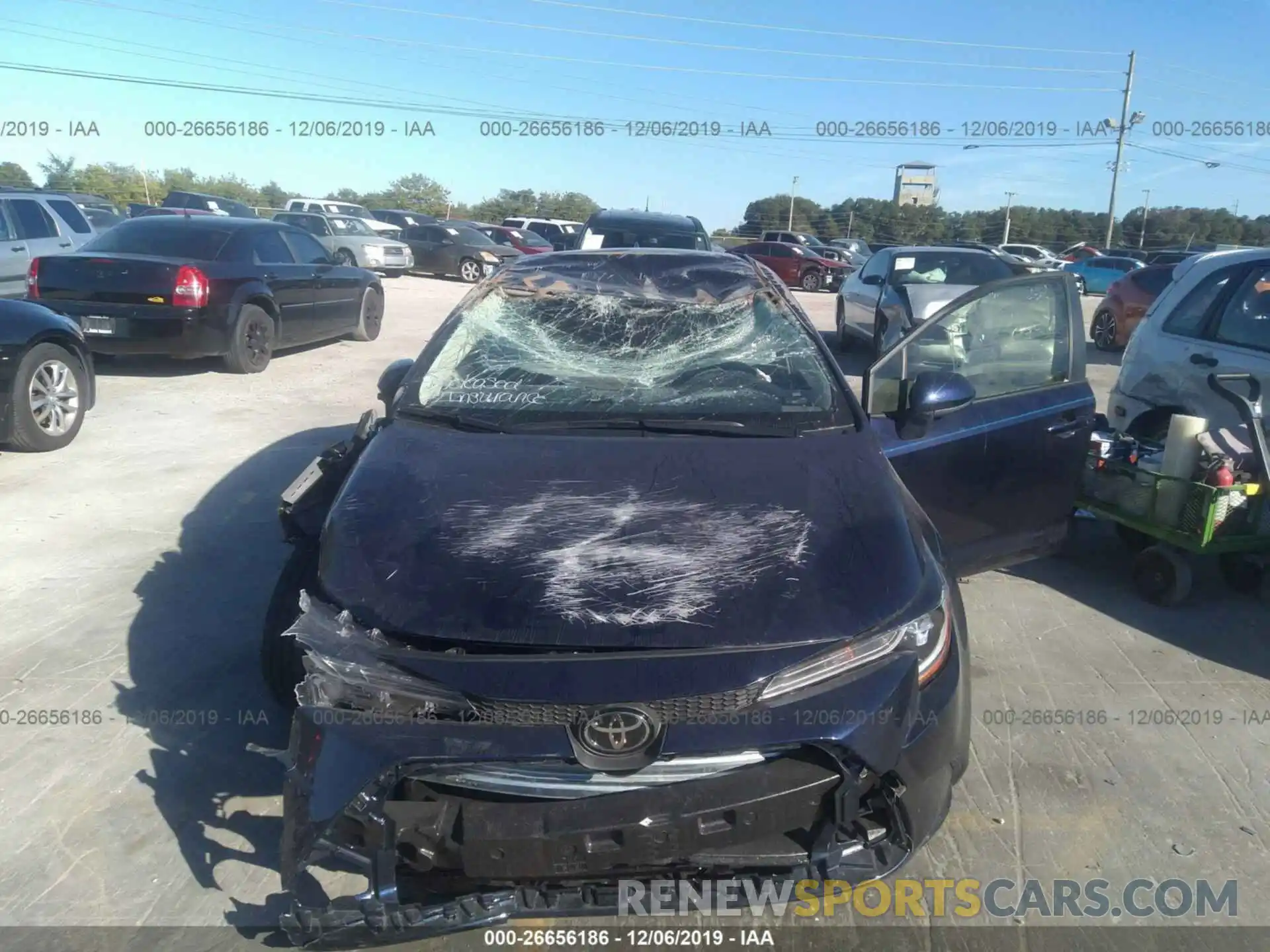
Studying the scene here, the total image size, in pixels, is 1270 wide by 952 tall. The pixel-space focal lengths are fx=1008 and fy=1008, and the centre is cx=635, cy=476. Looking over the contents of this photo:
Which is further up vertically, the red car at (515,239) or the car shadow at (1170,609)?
the red car at (515,239)

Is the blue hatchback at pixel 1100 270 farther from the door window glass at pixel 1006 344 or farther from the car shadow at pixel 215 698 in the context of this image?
the car shadow at pixel 215 698

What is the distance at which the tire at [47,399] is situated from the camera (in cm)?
688

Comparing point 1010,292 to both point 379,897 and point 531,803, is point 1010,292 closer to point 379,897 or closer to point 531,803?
point 531,803

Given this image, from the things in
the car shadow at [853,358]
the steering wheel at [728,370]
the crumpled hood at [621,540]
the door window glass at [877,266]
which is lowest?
the car shadow at [853,358]

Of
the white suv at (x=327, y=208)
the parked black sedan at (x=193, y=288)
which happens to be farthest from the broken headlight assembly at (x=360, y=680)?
the white suv at (x=327, y=208)

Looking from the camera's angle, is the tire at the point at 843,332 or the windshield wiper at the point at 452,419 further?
the tire at the point at 843,332

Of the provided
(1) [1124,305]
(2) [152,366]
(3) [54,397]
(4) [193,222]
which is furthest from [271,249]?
(1) [1124,305]

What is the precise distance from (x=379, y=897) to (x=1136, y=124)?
161ft

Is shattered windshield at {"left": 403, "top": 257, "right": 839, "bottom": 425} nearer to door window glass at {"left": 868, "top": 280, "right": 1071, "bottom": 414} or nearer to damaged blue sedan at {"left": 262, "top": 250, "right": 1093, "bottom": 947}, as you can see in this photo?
damaged blue sedan at {"left": 262, "top": 250, "right": 1093, "bottom": 947}

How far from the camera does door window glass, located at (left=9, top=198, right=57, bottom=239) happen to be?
11.8m

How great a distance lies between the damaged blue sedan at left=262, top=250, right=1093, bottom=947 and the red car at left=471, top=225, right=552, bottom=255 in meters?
24.5

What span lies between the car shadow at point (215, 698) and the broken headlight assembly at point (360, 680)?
78 centimetres

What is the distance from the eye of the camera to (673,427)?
3.52m

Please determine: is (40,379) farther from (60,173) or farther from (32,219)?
(60,173)
